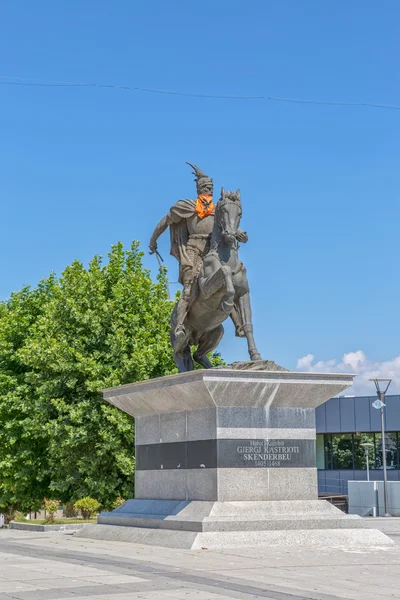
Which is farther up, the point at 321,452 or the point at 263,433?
the point at 321,452

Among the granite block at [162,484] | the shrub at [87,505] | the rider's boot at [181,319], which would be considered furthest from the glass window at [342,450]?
the rider's boot at [181,319]

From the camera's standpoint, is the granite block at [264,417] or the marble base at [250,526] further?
the granite block at [264,417]

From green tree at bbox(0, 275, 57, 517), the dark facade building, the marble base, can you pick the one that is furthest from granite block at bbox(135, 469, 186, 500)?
the dark facade building

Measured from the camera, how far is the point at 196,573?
38.0ft

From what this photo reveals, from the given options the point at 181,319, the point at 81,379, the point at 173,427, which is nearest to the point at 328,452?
the point at 81,379

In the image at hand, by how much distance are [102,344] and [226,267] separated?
19.6m

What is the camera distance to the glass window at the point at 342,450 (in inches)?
2381

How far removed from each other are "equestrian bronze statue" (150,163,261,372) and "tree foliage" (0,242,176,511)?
1518 cm

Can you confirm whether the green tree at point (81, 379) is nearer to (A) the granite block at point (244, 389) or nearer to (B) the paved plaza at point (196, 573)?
(A) the granite block at point (244, 389)

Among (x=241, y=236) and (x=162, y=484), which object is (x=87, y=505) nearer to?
(x=162, y=484)

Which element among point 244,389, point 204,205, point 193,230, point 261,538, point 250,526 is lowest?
point 261,538

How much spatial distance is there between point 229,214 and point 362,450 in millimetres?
45161

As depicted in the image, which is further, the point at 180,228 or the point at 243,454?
the point at 180,228

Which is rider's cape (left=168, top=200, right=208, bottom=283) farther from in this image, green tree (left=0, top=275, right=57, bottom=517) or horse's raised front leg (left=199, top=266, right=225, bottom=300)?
green tree (left=0, top=275, right=57, bottom=517)
